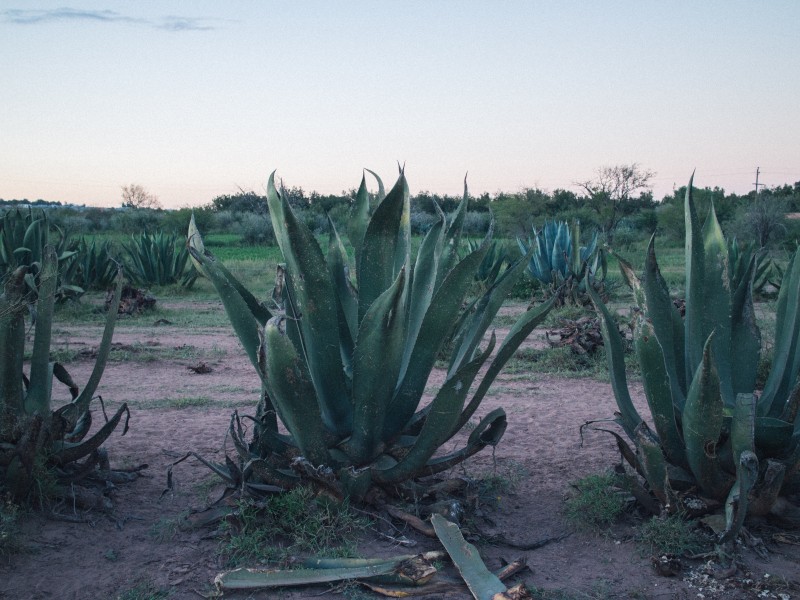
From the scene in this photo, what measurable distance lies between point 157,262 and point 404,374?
1318 centimetres

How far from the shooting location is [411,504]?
3.14 meters

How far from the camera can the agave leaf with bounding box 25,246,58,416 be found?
120 inches

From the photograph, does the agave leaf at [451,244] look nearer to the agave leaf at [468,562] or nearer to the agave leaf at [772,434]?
the agave leaf at [468,562]

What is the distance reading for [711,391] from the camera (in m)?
2.71

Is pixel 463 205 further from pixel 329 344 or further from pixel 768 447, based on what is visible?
pixel 768 447

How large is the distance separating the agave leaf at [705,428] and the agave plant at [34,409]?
2.47 meters

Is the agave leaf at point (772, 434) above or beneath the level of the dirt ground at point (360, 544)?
above

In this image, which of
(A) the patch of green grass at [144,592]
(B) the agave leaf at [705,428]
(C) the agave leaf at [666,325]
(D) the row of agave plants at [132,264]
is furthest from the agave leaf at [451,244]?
(D) the row of agave plants at [132,264]

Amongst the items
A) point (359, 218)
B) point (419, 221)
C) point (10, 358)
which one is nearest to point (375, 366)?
point (359, 218)

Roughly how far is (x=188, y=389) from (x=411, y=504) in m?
3.56

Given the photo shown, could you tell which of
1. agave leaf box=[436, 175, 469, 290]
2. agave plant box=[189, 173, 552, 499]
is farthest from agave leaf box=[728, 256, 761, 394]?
agave leaf box=[436, 175, 469, 290]

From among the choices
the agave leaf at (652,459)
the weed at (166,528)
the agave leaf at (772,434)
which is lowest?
the weed at (166,528)

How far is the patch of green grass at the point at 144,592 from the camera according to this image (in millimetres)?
2506

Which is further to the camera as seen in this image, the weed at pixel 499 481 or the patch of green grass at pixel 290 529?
the weed at pixel 499 481
